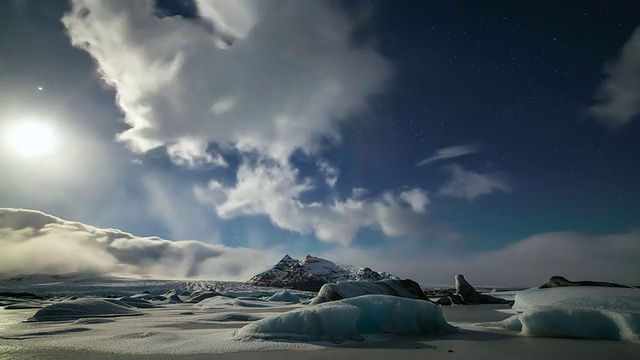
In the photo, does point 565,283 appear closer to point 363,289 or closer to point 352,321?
point 363,289

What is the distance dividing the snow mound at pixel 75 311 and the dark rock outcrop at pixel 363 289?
23.8ft

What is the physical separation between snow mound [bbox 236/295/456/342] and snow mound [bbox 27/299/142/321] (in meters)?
8.33

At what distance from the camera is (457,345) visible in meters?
4.36

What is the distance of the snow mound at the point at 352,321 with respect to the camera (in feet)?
15.8

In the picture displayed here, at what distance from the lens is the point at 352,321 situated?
16.1 ft

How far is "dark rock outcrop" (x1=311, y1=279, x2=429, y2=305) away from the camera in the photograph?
10.5 meters

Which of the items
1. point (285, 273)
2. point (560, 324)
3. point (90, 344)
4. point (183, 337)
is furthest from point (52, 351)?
point (285, 273)

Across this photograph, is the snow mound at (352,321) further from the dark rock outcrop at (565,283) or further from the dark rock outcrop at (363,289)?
the dark rock outcrop at (565,283)

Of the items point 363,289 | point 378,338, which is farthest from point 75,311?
point 378,338

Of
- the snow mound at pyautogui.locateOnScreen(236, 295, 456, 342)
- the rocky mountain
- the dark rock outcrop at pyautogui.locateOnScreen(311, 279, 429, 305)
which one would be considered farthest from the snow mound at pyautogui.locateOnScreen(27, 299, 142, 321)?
the rocky mountain

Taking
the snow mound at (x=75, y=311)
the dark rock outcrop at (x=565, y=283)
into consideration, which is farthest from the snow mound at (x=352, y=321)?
the dark rock outcrop at (x=565, y=283)

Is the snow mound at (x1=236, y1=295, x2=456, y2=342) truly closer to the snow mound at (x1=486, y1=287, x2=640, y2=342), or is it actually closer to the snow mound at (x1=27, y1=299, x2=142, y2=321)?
the snow mound at (x1=486, y1=287, x2=640, y2=342)

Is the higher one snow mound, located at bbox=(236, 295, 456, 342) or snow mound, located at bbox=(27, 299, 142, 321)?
snow mound, located at bbox=(236, 295, 456, 342)

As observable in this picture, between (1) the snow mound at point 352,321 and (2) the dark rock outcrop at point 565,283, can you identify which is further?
(2) the dark rock outcrop at point 565,283
